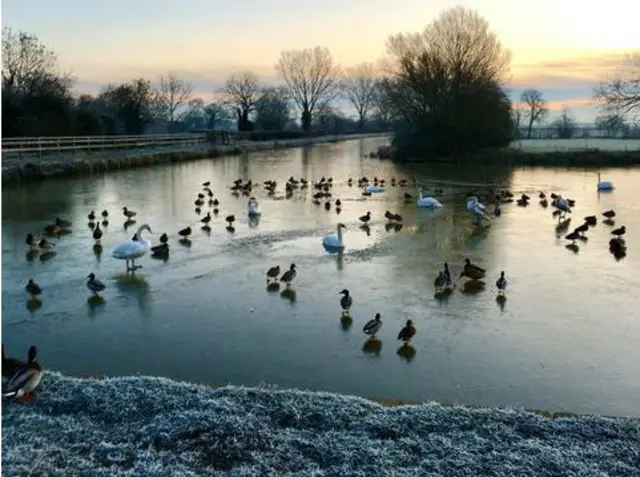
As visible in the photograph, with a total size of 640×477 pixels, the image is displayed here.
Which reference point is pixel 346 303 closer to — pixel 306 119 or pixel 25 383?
pixel 25 383

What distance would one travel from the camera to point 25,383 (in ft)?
17.5

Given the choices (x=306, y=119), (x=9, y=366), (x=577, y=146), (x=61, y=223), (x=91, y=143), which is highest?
(x=306, y=119)

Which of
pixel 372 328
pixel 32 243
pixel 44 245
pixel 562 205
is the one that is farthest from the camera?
pixel 562 205

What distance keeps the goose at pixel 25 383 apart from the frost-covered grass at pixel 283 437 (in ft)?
0.31

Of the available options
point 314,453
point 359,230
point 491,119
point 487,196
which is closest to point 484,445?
point 314,453

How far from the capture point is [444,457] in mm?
4453

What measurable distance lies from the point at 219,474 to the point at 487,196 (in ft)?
61.5

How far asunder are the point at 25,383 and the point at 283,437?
220 cm

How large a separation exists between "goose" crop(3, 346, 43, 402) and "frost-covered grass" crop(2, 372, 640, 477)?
94 millimetres

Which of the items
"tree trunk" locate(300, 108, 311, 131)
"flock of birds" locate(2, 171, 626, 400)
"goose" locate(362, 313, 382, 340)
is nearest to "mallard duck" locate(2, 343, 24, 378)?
"flock of birds" locate(2, 171, 626, 400)

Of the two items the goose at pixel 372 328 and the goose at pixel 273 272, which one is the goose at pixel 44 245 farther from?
the goose at pixel 372 328

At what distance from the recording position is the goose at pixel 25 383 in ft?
17.4

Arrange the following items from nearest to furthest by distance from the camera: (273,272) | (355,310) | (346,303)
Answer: (346,303)
(355,310)
(273,272)

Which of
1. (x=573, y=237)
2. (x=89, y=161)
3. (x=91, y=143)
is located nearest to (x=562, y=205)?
(x=573, y=237)
